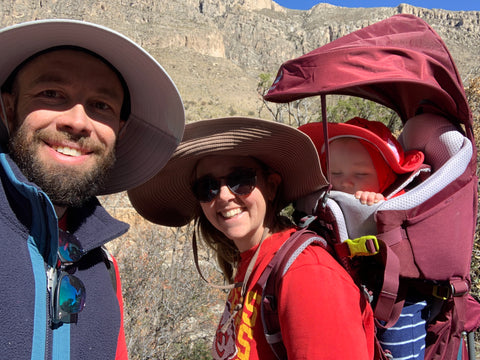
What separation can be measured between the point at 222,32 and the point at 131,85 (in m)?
80.7

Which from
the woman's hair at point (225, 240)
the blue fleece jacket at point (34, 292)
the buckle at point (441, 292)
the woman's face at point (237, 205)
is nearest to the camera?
the blue fleece jacket at point (34, 292)

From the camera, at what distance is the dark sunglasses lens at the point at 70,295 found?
4.32 feet

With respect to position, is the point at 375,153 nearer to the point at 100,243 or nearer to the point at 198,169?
the point at 198,169

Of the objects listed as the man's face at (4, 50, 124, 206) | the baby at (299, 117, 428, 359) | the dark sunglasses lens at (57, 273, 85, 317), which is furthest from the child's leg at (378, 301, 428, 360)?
the man's face at (4, 50, 124, 206)

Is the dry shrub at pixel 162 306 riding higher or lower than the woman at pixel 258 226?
lower

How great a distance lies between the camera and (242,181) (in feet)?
6.08

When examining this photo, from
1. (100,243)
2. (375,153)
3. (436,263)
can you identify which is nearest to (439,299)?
(436,263)

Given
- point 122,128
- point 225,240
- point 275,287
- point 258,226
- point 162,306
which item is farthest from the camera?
point 162,306

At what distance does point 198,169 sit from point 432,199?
1.06 m

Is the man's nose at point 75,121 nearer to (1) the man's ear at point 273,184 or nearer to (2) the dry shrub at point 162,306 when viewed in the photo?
(1) the man's ear at point 273,184

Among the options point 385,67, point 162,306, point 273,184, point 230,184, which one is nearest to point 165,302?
point 162,306

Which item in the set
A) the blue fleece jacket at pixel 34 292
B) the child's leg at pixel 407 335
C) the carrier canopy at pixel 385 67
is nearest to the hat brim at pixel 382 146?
the carrier canopy at pixel 385 67

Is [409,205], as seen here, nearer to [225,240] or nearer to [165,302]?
[225,240]

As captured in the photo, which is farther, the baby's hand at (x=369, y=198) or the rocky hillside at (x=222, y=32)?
the rocky hillside at (x=222, y=32)
